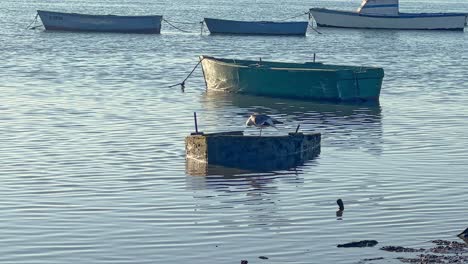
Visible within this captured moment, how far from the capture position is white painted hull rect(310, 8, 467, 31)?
82.8m

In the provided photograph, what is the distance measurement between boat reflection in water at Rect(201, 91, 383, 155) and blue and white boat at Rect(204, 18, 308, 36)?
37.6m

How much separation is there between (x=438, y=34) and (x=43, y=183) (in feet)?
214

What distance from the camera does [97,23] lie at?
258ft

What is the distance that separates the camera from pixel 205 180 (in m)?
23.2

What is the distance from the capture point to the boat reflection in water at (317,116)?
2922cm

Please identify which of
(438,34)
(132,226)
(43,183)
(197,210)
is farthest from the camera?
(438,34)

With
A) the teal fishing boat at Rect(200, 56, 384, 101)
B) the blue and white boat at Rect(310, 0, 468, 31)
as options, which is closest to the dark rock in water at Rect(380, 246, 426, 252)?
the teal fishing boat at Rect(200, 56, 384, 101)

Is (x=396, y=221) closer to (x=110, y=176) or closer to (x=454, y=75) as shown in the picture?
(x=110, y=176)

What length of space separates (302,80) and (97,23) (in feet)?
140

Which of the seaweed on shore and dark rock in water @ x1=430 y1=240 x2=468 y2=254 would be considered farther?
dark rock in water @ x1=430 y1=240 x2=468 y2=254

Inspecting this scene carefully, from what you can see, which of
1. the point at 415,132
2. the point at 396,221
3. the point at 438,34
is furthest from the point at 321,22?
the point at 396,221

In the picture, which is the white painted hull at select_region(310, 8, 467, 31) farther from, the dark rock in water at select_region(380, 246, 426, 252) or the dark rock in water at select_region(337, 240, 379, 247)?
the dark rock in water at select_region(380, 246, 426, 252)

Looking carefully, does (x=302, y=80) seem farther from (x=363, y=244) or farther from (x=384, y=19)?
(x=384, y=19)

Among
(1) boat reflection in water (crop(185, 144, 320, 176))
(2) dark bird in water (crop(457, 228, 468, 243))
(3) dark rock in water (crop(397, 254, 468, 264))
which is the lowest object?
(1) boat reflection in water (crop(185, 144, 320, 176))
